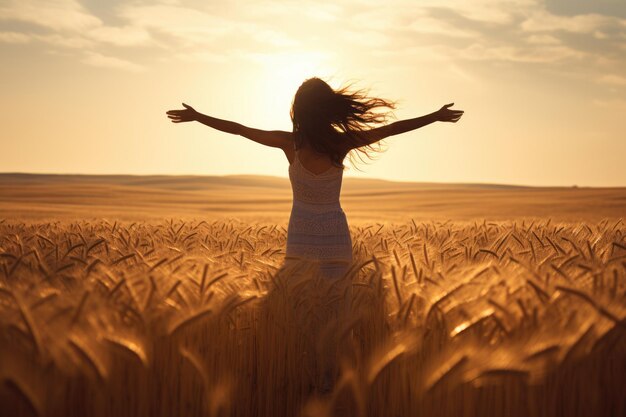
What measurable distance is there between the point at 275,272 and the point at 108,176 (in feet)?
258

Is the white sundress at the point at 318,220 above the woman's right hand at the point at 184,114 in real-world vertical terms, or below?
below

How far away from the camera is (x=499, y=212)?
2822 cm

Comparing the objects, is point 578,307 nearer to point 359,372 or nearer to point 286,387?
point 359,372

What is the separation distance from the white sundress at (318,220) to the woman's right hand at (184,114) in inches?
33.7

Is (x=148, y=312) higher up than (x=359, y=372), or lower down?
higher up

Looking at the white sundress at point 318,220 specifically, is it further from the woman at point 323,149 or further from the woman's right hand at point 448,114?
the woman's right hand at point 448,114

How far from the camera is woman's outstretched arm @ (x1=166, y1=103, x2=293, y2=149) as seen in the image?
420cm

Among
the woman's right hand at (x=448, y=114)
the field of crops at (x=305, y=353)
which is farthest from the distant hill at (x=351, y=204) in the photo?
the field of crops at (x=305, y=353)

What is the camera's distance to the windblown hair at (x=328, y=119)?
397 centimetres

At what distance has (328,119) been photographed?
13.1 feet

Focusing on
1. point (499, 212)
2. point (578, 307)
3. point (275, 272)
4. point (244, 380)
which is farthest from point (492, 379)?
Answer: point (499, 212)

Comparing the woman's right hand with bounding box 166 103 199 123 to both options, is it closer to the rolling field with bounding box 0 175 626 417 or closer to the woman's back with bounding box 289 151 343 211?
the woman's back with bounding box 289 151 343 211

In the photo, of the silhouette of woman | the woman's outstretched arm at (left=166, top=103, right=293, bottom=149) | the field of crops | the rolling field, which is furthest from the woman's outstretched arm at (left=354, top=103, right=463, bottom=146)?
the field of crops

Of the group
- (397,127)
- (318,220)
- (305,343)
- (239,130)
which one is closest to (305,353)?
(305,343)
